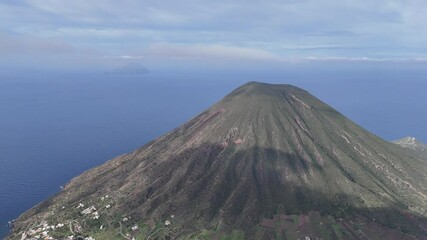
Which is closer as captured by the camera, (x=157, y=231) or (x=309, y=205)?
(x=157, y=231)

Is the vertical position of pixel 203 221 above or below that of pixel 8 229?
above

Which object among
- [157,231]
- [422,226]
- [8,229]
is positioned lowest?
[8,229]

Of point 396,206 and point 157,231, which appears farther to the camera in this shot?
point 396,206

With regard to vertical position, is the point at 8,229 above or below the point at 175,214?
below

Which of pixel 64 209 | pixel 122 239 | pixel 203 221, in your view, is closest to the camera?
pixel 122 239

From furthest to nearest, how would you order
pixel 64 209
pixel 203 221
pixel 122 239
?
1. pixel 64 209
2. pixel 203 221
3. pixel 122 239

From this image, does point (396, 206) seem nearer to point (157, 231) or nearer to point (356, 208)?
point (356, 208)

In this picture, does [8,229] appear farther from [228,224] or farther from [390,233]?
[390,233]

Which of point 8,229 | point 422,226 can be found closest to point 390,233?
point 422,226

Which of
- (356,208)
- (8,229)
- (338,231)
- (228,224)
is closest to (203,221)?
(228,224)
